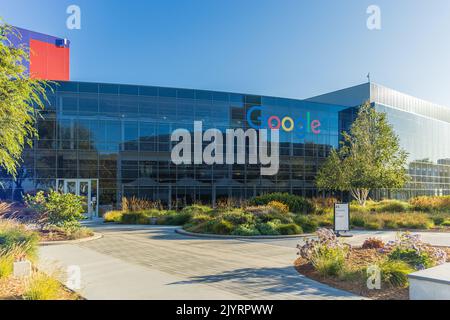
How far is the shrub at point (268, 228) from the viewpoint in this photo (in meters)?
15.4

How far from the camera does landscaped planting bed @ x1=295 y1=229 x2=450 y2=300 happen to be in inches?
278

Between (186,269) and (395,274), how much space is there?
4.49 m

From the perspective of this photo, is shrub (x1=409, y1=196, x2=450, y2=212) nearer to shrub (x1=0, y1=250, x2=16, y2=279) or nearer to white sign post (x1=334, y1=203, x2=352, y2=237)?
white sign post (x1=334, y1=203, x2=352, y2=237)

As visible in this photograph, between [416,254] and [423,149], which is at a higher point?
[423,149]

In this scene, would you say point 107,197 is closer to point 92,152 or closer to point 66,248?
point 92,152

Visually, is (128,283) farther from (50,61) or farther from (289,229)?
(50,61)

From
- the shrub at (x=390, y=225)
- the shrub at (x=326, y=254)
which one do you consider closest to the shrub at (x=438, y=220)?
the shrub at (x=390, y=225)

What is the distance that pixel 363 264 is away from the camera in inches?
344

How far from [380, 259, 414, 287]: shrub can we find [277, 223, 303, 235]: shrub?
8062 mm

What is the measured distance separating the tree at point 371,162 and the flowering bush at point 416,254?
1821 centimetres

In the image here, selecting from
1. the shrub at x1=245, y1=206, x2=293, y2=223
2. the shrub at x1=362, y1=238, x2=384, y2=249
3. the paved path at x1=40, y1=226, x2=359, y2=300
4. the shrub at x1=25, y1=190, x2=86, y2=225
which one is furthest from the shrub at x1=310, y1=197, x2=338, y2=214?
the shrub at x1=25, y1=190, x2=86, y2=225

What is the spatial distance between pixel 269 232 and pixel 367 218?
6752 mm

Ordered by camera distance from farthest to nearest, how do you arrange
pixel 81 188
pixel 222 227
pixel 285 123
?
pixel 285 123 → pixel 81 188 → pixel 222 227

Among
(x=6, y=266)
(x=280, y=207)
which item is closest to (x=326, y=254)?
(x=6, y=266)
